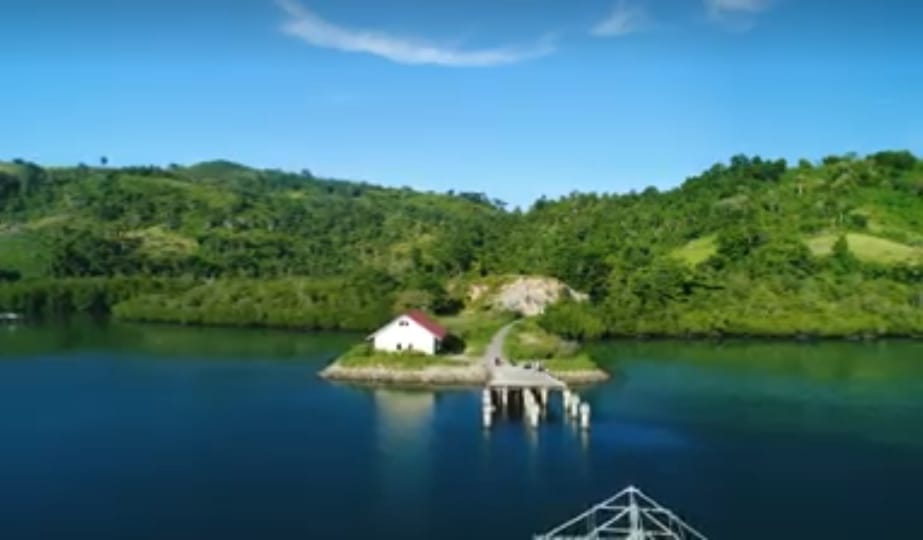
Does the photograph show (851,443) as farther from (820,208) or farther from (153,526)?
(820,208)

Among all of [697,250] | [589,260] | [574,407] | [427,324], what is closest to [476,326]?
[427,324]

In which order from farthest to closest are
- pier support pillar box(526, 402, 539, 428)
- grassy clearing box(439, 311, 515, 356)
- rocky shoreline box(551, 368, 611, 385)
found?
1. grassy clearing box(439, 311, 515, 356)
2. rocky shoreline box(551, 368, 611, 385)
3. pier support pillar box(526, 402, 539, 428)

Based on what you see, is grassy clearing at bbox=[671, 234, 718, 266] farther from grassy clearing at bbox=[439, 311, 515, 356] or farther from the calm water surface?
the calm water surface

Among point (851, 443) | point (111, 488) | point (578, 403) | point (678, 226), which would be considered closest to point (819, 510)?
point (851, 443)

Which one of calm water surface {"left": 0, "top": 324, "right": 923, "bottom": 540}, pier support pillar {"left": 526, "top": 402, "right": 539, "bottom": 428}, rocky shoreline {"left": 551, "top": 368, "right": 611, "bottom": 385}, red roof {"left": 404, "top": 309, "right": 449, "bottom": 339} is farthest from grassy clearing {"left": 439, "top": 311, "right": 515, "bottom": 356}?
pier support pillar {"left": 526, "top": 402, "right": 539, "bottom": 428}

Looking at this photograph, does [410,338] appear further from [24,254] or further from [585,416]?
[24,254]

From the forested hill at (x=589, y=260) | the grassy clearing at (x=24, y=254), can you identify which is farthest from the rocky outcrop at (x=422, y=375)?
the grassy clearing at (x=24, y=254)

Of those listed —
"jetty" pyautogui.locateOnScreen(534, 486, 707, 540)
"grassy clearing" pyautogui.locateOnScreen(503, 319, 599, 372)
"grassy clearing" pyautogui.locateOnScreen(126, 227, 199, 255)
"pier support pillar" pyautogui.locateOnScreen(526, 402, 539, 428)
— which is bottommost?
"jetty" pyautogui.locateOnScreen(534, 486, 707, 540)
